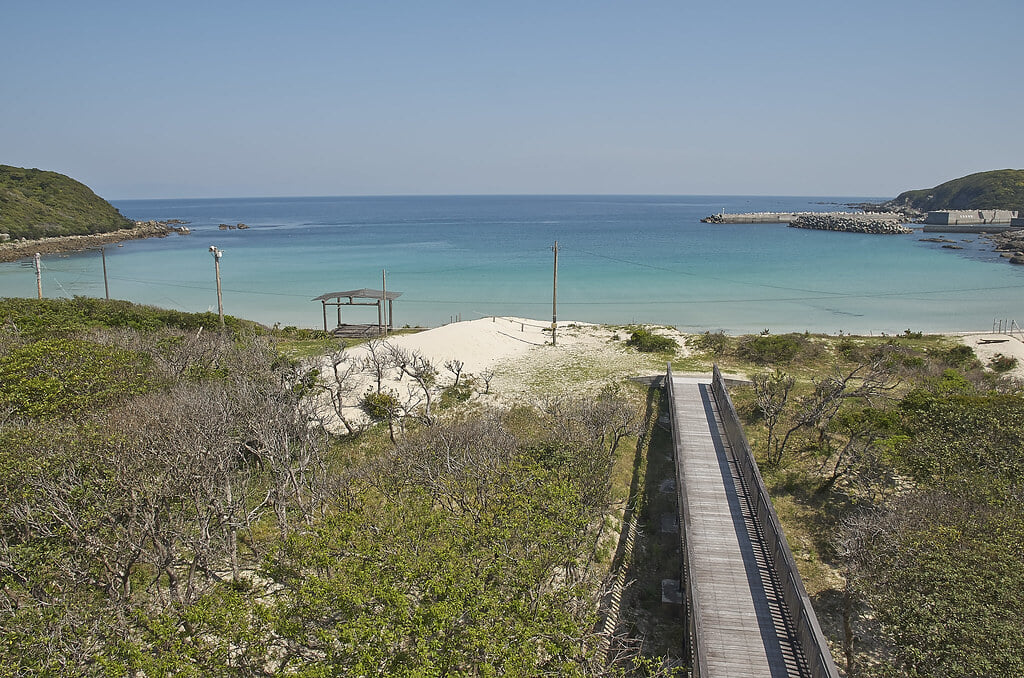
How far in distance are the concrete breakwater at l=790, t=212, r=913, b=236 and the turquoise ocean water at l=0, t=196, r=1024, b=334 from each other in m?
6.95

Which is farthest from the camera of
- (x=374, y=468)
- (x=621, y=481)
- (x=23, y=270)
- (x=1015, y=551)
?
(x=23, y=270)

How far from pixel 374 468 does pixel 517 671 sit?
8.18m

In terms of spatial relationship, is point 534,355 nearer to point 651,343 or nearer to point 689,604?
point 651,343

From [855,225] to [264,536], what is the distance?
106161 millimetres

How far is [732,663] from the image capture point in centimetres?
921

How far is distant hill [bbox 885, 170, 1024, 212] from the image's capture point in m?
109

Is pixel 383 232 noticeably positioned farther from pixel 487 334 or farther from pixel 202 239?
pixel 487 334

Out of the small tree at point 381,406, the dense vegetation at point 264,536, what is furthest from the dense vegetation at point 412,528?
the small tree at point 381,406

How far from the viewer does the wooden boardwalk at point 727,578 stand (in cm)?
923

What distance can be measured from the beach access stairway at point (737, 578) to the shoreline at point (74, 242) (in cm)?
5748

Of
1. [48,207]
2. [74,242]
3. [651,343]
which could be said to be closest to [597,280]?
[651,343]

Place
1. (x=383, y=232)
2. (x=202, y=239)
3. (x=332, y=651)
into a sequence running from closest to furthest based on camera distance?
(x=332, y=651) → (x=202, y=239) → (x=383, y=232)

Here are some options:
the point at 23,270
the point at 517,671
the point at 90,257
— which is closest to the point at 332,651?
the point at 517,671

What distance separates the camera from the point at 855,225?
320ft
